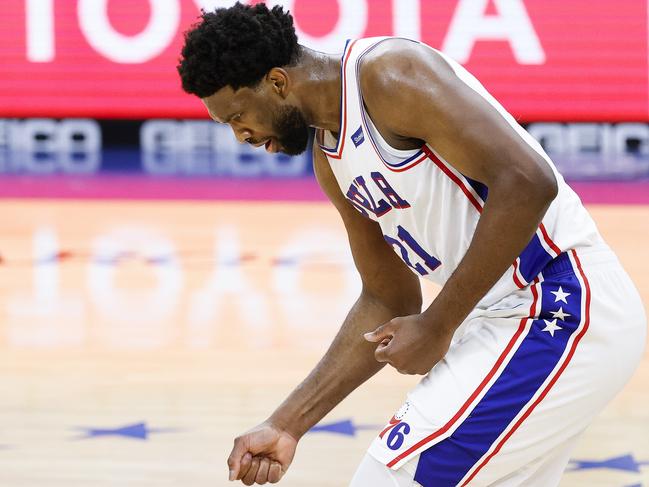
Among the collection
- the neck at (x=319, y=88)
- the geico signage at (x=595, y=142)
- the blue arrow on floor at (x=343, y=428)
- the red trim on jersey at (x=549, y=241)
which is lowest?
the geico signage at (x=595, y=142)

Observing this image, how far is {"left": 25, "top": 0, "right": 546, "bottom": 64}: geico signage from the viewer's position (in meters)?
8.23

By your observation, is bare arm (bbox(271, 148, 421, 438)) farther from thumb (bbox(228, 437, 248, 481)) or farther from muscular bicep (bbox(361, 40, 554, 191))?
muscular bicep (bbox(361, 40, 554, 191))

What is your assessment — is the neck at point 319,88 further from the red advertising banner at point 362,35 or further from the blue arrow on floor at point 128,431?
the red advertising banner at point 362,35

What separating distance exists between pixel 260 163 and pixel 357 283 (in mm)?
3625

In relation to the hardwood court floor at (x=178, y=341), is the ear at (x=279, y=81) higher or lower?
higher

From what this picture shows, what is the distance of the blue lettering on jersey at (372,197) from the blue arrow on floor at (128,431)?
158 cm

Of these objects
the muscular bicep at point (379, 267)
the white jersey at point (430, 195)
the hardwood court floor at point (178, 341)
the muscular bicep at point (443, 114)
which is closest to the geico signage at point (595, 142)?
the hardwood court floor at point (178, 341)

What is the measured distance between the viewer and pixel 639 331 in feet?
6.29

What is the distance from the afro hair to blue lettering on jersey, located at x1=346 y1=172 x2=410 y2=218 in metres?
0.24

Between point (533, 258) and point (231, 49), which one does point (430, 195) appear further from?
point (231, 49)

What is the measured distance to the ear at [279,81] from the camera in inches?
76.3

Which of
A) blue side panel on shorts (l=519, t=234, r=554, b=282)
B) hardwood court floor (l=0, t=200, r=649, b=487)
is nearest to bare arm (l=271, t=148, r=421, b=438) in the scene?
blue side panel on shorts (l=519, t=234, r=554, b=282)

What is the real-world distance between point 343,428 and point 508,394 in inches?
65.0

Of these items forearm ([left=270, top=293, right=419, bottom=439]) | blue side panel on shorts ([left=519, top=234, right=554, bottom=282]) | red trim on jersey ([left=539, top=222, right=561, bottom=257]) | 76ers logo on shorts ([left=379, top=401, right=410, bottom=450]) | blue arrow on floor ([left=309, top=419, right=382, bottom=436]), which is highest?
red trim on jersey ([left=539, top=222, right=561, bottom=257])
